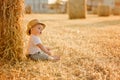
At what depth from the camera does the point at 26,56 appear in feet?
13.7

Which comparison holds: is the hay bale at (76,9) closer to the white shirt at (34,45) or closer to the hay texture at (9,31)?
the white shirt at (34,45)

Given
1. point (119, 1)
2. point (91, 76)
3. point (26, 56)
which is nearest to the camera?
point (91, 76)

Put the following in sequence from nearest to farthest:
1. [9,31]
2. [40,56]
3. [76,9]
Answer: [9,31]
[40,56]
[76,9]

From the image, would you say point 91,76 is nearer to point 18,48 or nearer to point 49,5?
point 18,48

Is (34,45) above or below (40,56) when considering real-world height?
above

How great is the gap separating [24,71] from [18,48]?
0.39m

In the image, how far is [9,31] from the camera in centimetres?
388

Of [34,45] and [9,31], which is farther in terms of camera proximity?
[34,45]

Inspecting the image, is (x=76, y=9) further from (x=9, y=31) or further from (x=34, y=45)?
(x=9, y=31)

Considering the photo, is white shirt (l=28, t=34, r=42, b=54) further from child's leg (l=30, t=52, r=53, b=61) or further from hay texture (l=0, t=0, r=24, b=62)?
hay texture (l=0, t=0, r=24, b=62)

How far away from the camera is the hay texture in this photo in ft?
12.7

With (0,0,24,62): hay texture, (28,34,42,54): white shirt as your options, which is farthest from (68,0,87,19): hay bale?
(0,0,24,62): hay texture

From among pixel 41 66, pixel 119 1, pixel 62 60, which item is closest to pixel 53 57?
pixel 62 60

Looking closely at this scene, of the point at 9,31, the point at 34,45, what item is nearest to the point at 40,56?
the point at 34,45
